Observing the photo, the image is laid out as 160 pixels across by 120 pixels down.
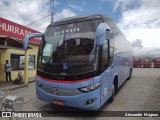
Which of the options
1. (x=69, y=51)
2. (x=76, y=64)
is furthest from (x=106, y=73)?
(x=69, y=51)

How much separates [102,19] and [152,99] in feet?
15.5

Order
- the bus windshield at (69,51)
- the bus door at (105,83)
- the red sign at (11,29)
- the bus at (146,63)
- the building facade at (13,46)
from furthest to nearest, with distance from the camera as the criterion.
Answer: the bus at (146,63)
the red sign at (11,29)
the building facade at (13,46)
the bus door at (105,83)
the bus windshield at (69,51)

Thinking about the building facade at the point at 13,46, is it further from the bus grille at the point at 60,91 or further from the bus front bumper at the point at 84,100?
the bus front bumper at the point at 84,100

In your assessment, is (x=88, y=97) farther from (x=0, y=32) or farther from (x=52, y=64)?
(x=0, y=32)

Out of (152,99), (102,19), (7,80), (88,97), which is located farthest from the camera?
(7,80)

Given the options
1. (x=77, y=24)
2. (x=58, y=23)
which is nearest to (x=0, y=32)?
(x=58, y=23)

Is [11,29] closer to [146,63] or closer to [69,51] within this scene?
[69,51]

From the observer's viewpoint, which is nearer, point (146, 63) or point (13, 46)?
point (13, 46)

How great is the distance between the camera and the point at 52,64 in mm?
6215

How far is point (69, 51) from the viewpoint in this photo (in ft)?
20.2

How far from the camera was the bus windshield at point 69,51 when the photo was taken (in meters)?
5.81

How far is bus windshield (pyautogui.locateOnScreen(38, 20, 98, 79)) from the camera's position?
5.81 metres

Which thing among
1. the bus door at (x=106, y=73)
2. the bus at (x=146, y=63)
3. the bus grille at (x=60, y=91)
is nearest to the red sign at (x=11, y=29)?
the bus grille at (x=60, y=91)

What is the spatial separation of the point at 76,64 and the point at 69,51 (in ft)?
1.94
